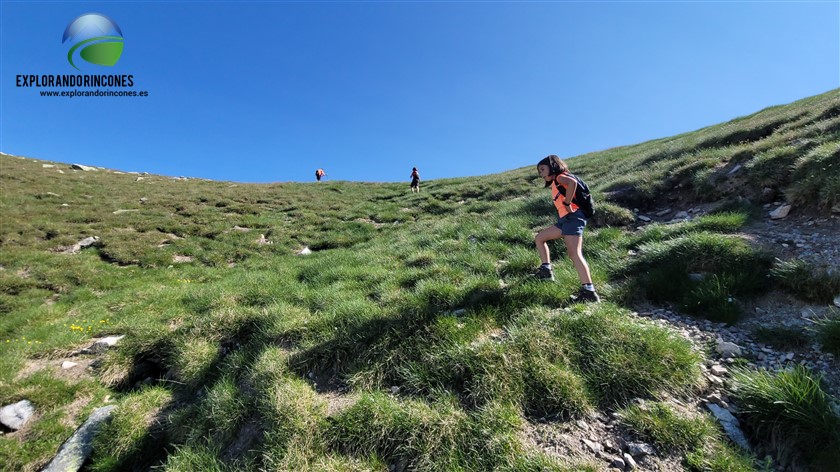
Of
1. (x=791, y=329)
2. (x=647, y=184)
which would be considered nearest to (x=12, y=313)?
(x=791, y=329)

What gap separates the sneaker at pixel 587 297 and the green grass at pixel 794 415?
217 centimetres

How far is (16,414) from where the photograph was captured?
213 inches

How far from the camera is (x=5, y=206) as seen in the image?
56.5 feet

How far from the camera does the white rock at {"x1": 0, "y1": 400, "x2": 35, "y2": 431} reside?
528 cm

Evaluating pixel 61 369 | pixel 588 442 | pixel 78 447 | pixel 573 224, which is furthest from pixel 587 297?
pixel 61 369

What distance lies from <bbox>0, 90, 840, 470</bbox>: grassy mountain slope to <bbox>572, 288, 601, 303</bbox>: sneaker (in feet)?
0.76

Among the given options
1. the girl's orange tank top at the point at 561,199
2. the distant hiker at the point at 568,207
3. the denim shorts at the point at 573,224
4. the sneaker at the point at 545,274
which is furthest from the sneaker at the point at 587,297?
the girl's orange tank top at the point at 561,199

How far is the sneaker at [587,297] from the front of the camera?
5.84 metres

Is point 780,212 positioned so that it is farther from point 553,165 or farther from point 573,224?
point 553,165

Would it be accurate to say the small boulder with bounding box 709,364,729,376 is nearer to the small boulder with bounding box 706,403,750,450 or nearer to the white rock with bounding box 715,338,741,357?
the white rock with bounding box 715,338,741,357

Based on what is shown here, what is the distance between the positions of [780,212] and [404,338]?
823 centimetres

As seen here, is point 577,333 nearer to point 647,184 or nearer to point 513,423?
point 513,423

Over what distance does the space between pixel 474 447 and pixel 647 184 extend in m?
11.0

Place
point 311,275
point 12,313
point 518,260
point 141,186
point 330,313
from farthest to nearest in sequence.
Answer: point 141,186, point 311,275, point 12,313, point 518,260, point 330,313
